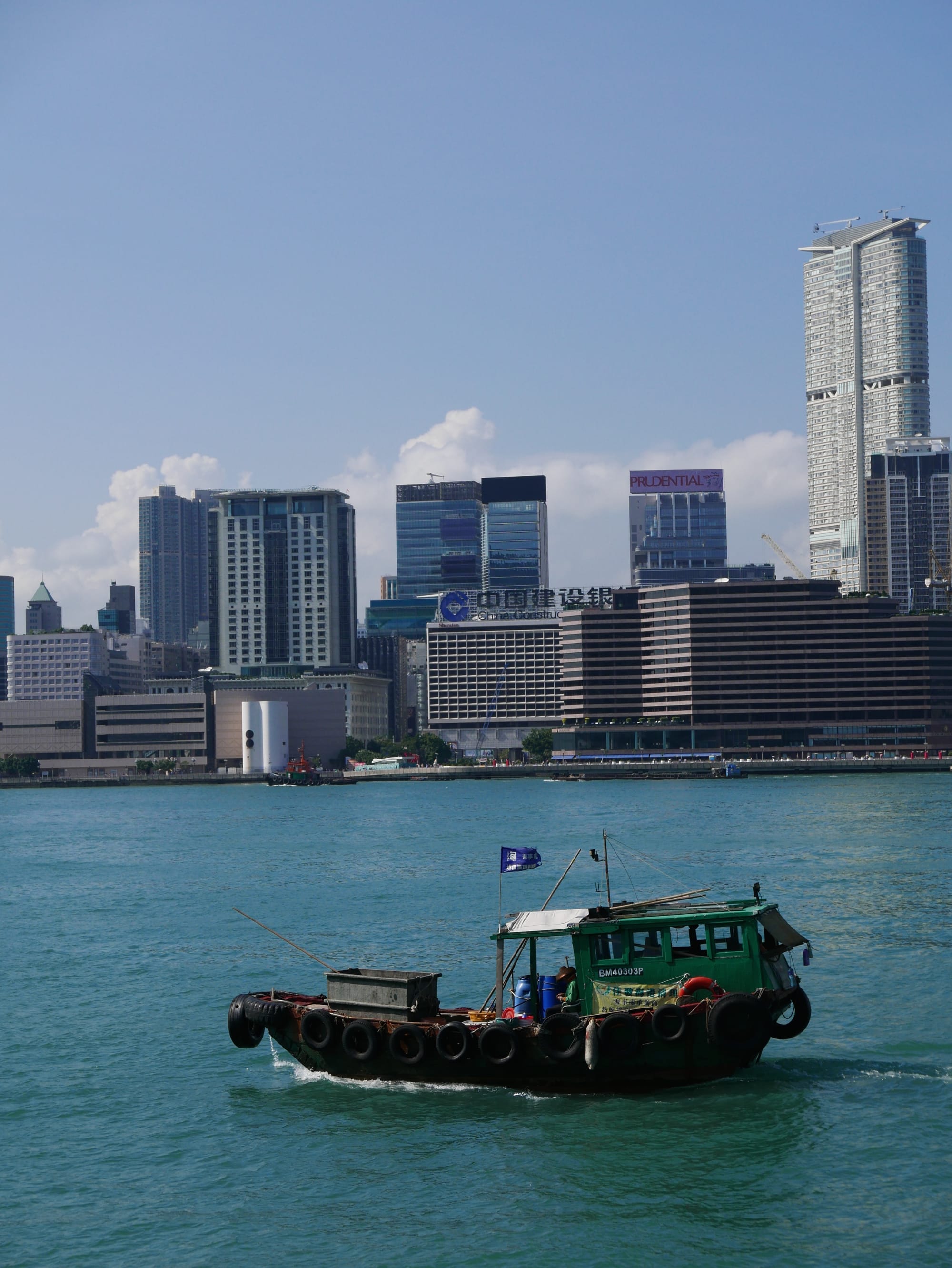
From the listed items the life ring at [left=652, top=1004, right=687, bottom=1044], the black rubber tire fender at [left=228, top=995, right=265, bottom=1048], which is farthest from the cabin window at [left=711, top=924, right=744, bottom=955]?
the black rubber tire fender at [left=228, top=995, right=265, bottom=1048]

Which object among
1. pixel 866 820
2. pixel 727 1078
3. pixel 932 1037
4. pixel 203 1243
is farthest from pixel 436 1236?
pixel 866 820

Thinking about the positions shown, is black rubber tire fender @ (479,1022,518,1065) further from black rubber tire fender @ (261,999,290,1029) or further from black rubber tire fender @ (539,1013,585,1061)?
black rubber tire fender @ (261,999,290,1029)

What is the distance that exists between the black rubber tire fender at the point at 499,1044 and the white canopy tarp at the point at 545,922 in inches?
79.3

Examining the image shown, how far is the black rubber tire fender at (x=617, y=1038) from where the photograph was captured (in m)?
30.5

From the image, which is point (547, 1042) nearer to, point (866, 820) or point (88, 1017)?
point (88, 1017)

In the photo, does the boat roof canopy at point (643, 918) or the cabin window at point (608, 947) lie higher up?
the boat roof canopy at point (643, 918)

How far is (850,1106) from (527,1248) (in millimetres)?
9337

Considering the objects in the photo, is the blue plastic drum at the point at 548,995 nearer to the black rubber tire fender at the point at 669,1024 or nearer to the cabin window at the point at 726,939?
the black rubber tire fender at the point at 669,1024

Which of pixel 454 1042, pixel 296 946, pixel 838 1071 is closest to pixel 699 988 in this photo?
pixel 838 1071

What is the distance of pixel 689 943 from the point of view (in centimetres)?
3216

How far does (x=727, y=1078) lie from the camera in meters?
31.7

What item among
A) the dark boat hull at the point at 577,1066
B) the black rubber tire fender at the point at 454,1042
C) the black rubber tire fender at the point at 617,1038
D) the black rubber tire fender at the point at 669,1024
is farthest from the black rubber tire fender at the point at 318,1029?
the black rubber tire fender at the point at 669,1024

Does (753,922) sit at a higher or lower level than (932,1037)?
higher

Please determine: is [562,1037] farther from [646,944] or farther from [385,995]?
[385,995]
